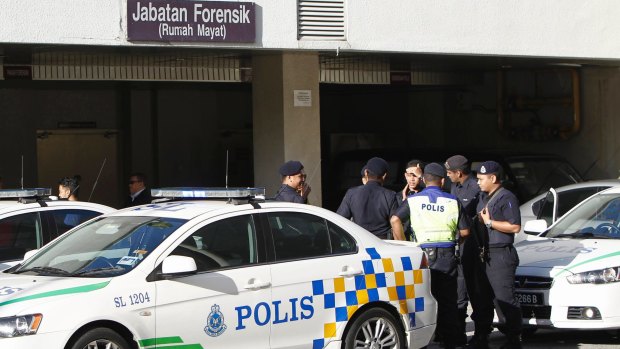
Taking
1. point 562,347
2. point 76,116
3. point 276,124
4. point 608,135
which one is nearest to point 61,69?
point 276,124

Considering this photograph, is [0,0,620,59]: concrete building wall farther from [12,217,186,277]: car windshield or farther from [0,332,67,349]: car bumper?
[0,332,67,349]: car bumper

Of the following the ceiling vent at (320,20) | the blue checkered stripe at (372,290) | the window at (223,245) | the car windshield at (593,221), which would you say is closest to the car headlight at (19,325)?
the window at (223,245)

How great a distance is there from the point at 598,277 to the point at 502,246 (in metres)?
0.89

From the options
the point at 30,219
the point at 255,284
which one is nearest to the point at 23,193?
the point at 30,219

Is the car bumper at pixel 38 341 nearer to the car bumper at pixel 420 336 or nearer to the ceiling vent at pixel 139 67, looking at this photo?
the car bumper at pixel 420 336

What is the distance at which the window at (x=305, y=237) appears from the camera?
7785 millimetres

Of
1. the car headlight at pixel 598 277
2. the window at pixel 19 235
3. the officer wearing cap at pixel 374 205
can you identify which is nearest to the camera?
the car headlight at pixel 598 277

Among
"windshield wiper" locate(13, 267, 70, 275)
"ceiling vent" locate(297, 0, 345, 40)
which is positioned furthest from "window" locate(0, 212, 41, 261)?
"ceiling vent" locate(297, 0, 345, 40)

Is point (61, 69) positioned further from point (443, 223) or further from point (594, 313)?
point (594, 313)

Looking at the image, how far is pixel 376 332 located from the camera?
8.06m

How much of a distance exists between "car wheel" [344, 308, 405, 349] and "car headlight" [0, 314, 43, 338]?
7.90 ft

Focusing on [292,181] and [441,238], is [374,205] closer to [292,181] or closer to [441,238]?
[292,181]

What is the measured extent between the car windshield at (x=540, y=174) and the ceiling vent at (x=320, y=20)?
4.35 meters

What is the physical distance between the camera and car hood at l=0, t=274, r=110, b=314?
6.60 metres
